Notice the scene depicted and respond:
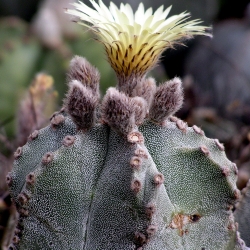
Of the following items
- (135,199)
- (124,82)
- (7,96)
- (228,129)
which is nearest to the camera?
(135,199)

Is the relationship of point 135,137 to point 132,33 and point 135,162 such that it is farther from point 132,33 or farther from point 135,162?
point 132,33

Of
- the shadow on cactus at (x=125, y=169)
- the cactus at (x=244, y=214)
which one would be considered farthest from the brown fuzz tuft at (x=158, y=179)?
the cactus at (x=244, y=214)

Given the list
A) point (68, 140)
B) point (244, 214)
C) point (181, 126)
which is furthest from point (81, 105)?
point (244, 214)

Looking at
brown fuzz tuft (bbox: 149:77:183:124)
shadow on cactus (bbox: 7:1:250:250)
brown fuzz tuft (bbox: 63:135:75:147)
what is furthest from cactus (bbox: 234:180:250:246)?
brown fuzz tuft (bbox: 63:135:75:147)

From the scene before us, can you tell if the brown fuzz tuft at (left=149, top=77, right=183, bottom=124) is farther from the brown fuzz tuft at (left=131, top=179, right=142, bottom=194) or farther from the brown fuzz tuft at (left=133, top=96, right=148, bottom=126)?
the brown fuzz tuft at (left=131, top=179, right=142, bottom=194)

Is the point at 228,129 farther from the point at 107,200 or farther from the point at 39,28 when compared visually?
the point at 107,200

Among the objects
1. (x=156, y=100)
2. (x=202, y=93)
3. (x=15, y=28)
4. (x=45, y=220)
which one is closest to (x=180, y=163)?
(x=156, y=100)
